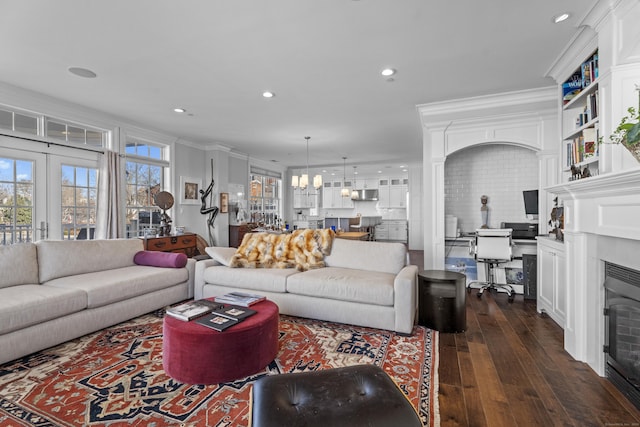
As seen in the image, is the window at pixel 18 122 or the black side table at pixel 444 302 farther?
the window at pixel 18 122

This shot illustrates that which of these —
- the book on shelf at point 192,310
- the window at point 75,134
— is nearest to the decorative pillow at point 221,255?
the book on shelf at point 192,310

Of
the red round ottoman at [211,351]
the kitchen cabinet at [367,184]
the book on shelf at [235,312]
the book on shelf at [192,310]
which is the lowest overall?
the red round ottoman at [211,351]

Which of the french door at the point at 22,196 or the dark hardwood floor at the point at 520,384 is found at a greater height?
the french door at the point at 22,196

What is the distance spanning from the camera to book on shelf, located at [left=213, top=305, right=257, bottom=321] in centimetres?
225

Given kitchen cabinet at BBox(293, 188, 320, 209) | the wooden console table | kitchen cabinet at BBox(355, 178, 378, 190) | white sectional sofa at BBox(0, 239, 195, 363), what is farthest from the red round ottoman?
kitchen cabinet at BBox(355, 178, 378, 190)

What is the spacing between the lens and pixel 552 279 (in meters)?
3.29

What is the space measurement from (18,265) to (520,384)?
4256mm

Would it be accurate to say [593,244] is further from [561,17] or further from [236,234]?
[236,234]

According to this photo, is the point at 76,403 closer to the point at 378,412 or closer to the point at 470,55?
the point at 378,412

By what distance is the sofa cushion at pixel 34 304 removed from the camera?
2285 mm

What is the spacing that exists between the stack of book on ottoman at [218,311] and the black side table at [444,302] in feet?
5.22

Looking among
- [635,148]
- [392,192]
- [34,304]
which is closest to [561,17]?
[635,148]

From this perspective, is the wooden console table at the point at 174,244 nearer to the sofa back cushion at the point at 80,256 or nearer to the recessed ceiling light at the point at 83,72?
the sofa back cushion at the point at 80,256

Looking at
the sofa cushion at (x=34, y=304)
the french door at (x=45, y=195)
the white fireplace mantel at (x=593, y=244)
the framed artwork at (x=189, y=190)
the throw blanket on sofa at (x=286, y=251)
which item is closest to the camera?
the white fireplace mantel at (x=593, y=244)
